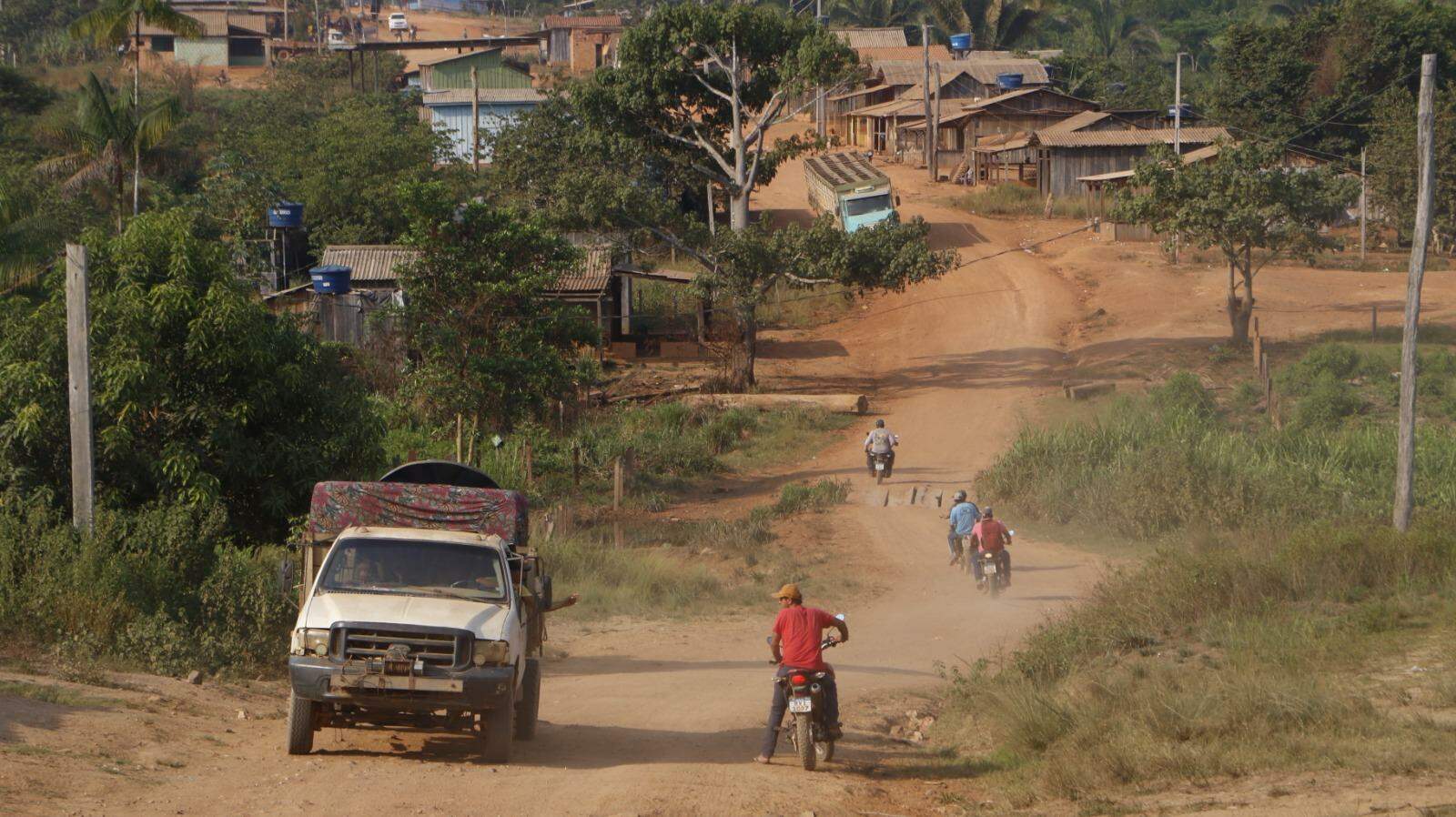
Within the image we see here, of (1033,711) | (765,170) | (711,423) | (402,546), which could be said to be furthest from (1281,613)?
(765,170)

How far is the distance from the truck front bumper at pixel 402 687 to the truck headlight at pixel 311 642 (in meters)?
0.08

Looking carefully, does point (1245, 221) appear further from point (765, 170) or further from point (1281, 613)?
point (1281, 613)

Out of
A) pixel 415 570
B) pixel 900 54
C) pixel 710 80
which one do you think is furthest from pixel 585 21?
pixel 415 570

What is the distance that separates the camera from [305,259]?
139 ft

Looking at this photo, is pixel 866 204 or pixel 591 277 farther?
pixel 866 204

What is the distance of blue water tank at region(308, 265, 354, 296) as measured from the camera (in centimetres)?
3244

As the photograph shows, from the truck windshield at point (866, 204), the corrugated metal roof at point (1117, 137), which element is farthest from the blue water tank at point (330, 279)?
the corrugated metal roof at point (1117, 137)

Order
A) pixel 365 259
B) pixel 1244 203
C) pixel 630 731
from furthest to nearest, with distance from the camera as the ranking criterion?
pixel 365 259, pixel 1244 203, pixel 630 731

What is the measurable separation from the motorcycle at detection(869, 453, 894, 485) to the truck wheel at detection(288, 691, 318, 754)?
56.4 feet

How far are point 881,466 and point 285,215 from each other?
2047 centimetres

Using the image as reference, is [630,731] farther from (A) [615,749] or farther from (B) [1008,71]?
(B) [1008,71]

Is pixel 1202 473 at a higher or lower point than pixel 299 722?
higher

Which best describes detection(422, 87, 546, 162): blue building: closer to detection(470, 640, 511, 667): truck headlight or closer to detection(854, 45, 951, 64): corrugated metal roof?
detection(854, 45, 951, 64): corrugated metal roof

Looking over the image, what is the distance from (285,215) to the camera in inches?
1511
